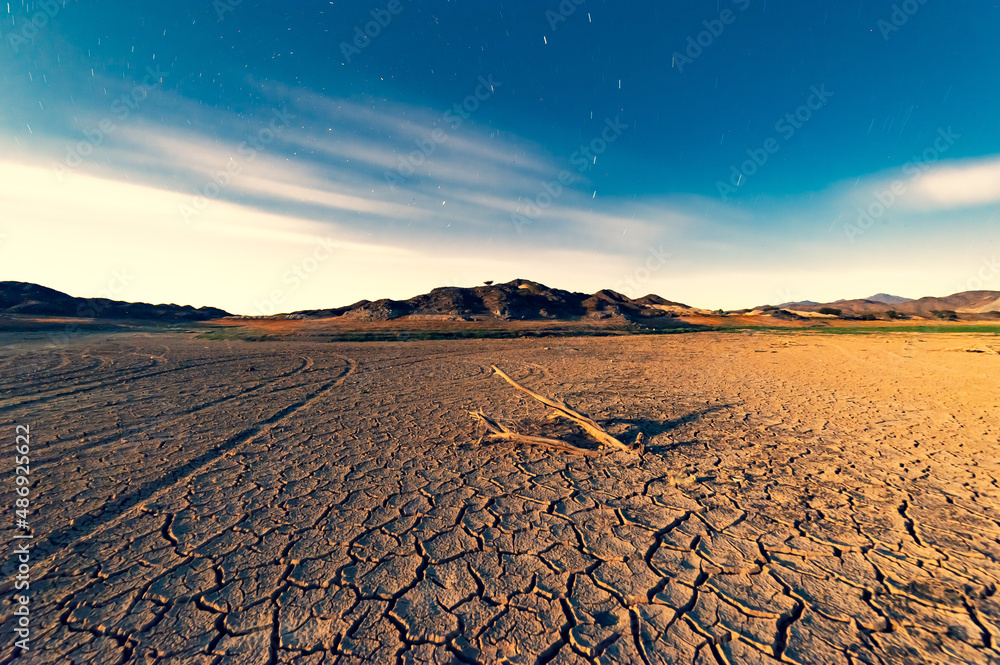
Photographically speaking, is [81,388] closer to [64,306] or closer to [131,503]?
[131,503]

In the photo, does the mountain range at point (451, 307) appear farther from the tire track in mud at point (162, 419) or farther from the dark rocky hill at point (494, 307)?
the tire track in mud at point (162, 419)

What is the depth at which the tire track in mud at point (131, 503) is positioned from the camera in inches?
114

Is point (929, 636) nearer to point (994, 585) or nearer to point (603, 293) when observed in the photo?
point (994, 585)

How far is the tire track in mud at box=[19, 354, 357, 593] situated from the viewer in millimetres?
2907

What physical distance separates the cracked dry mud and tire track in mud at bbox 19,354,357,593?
0.02m

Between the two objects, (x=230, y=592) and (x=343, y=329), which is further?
(x=343, y=329)

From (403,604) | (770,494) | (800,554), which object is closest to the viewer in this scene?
(403,604)

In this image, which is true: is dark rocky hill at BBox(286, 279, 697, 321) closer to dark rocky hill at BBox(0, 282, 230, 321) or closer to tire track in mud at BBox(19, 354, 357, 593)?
dark rocky hill at BBox(0, 282, 230, 321)

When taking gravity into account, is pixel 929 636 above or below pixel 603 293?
below

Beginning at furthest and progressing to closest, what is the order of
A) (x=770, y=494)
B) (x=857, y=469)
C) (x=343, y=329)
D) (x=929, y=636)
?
(x=343, y=329) → (x=857, y=469) → (x=770, y=494) → (x=929, y=636)

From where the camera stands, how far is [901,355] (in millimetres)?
14312

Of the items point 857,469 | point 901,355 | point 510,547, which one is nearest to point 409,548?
point 510,547

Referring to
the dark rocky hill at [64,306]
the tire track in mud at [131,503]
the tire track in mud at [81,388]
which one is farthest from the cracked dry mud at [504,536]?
the dark rocky hill at [64,306]

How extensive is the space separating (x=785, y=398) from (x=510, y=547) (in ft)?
24.1
